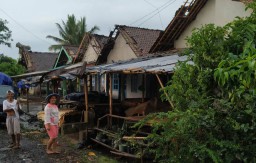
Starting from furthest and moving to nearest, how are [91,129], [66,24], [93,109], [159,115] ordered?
1. [66,24]
2. [93,109]
3. [91,129]
4. [159,115]

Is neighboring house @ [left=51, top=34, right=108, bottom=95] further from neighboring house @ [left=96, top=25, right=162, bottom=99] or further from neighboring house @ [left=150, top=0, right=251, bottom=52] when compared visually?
neighboring house @ [left=150, top=0, right=251, bottom=52]

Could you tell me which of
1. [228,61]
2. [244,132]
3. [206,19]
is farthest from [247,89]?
[206,19]

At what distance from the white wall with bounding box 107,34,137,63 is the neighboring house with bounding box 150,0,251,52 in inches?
105

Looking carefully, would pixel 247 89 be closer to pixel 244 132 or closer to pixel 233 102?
pixel 233 102

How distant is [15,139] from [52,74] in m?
3.79

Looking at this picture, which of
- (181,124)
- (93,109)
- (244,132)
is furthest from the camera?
(93,109)

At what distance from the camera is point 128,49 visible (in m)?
16.6

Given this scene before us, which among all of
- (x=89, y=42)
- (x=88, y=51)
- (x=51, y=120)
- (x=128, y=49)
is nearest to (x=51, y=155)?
(x=51, y=120)

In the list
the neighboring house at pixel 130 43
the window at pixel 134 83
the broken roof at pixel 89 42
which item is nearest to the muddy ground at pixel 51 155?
the window at pixel 134 83

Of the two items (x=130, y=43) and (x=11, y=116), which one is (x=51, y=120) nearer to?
(x=11, y=116)

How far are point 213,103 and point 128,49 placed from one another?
1360 centimetres

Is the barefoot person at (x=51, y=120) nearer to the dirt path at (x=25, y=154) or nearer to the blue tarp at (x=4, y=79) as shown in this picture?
the dirt path at (x=25, y=154)

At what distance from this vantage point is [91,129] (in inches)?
362

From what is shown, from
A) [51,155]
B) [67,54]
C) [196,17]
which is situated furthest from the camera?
[67,54]
